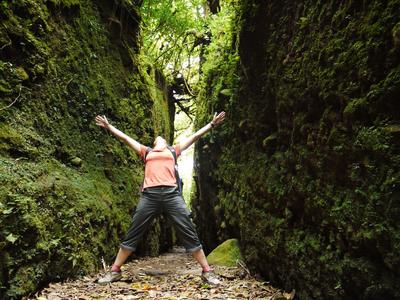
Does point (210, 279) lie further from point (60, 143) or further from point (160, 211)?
point (60, 143)

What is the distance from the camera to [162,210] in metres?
5.06

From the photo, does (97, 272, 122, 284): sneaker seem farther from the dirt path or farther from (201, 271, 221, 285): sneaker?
(201, 271, 221, 285): sneaker

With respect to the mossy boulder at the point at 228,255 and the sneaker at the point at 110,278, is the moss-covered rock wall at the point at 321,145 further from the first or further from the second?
the sneaker at the point at 110,278

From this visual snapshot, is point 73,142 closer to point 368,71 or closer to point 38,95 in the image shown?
point 38,95

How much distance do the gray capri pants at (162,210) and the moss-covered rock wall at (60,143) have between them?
874 mm

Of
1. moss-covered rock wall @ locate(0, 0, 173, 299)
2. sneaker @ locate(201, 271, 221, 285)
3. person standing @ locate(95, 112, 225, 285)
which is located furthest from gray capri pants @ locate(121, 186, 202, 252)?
moss-covered rock wall @ locate(0, 0, 173, 299)

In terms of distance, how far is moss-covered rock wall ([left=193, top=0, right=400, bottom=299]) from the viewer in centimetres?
245

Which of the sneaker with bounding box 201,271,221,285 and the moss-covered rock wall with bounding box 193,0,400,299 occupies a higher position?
the moss-covered rock wall with bounding box 193,0,400,299

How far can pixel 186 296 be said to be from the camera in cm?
405

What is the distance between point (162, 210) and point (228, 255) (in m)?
2.02

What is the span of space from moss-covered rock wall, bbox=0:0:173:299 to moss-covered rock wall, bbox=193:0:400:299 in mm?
2700

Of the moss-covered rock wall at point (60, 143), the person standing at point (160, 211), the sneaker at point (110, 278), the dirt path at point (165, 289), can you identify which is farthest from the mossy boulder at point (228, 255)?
the sneaker at point (110, 278)

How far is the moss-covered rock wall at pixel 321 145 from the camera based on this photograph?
2.45 metres

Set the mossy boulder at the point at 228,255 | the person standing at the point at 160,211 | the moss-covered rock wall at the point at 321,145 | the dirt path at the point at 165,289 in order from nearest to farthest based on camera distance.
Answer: the moss-covered rock wall at the point at 321,145
the dirt path at the point at 165,289
the person standing at the point at 160,211
the mossy boulder at the point at 228,255
